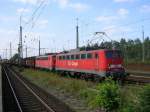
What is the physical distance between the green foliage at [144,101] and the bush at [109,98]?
9.68 ft

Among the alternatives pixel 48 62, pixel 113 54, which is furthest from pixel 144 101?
pixel 48 62

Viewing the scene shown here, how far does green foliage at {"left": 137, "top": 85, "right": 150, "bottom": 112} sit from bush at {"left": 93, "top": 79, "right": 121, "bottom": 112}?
9.68 ft

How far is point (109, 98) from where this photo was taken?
54.9 feet

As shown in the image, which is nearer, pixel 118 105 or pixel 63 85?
pixel 118 105

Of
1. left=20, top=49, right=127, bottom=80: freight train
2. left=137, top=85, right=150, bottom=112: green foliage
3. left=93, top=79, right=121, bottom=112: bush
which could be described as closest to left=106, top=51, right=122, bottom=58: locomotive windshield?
left=20, top=49, right=127, bottom=80: freight train

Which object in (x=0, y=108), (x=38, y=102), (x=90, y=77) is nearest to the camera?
(x=0, y=108)

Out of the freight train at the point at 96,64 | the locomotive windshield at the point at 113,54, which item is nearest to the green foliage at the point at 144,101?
the freight train at the point at 96,64

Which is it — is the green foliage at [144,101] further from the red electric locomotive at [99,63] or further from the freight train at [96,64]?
the red electric locomotive at [99,63]

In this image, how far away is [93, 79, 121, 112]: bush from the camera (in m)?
16.6

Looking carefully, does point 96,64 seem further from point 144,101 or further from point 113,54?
point 144,101

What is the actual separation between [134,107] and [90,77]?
21.6 m

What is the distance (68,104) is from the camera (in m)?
20.3

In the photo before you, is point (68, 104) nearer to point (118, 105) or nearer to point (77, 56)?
Result: point (118, 105)

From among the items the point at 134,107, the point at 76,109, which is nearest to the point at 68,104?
the point at 76,109
